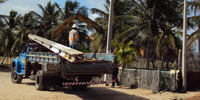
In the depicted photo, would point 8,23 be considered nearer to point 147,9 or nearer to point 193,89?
point 147,9

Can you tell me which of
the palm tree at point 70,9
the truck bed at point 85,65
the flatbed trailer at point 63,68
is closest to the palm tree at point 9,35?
the palm tree at point 70,9

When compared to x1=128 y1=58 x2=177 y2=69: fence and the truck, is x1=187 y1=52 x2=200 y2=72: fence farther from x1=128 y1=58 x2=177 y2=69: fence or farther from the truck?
x1=128 y1=58 x2=177 y2=69: fence

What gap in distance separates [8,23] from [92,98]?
81.3 feet

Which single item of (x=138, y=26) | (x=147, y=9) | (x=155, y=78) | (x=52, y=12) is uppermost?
(x=52, y=12)

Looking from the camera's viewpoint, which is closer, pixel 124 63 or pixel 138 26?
pixel 124 63

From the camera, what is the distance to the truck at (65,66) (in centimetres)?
859

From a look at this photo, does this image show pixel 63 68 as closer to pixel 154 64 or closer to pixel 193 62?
pixel 193 62

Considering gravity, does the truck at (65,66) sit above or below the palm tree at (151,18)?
below

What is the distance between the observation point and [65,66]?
858 cm

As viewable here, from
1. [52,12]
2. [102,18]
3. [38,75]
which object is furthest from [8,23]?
[38,75]

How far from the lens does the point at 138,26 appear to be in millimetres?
19703

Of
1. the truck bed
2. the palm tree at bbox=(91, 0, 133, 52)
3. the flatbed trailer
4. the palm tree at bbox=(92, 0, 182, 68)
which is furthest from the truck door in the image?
the palm tree at bbox=(91, 0, 133, 52)

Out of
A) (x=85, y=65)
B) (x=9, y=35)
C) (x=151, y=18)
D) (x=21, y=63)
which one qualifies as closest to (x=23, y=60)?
(x=21, y=63)

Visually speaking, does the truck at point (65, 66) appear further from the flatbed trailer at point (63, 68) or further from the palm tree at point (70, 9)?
the palm tree at point (70, 9)
